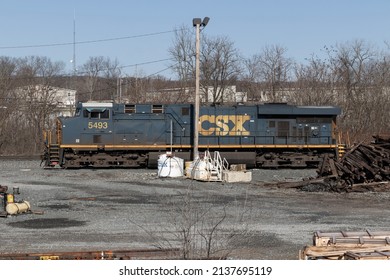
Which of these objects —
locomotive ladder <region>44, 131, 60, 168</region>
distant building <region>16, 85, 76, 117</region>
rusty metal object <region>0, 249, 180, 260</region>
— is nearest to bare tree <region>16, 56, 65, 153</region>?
distant building <region>16, 85, 76, 117</region>

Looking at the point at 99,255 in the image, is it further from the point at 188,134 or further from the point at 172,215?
the point at 188,134

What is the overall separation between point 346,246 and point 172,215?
725 cm

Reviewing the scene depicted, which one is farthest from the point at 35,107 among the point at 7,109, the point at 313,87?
the point at 313,87

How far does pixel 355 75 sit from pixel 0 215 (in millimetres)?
50486

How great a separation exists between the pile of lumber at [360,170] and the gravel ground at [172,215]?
3.15 feet

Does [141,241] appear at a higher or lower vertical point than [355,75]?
lower

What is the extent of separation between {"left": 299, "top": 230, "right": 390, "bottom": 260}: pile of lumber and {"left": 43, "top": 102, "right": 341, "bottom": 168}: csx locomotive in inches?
886

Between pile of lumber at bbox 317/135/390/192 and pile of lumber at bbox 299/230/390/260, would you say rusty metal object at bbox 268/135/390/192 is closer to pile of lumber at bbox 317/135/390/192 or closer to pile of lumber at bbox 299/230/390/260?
pile of lumber at bbox 317/135/390/192

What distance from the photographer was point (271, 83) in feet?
211

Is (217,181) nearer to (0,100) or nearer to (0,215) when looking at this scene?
(0,215)

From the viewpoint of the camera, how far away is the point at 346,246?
6.41 meters

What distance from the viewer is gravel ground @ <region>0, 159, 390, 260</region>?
10305mm

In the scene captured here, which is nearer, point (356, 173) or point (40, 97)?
point (356, 173)

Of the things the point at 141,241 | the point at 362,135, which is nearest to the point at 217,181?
the point at 141,241
